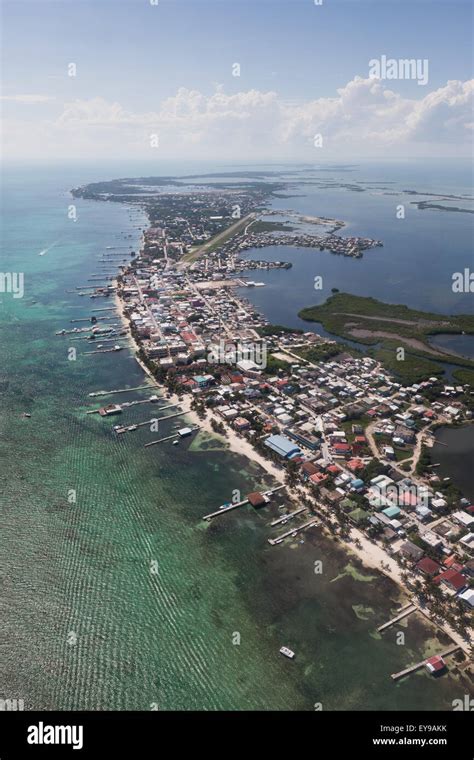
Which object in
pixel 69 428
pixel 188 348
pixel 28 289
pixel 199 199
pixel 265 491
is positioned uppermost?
pixel 199 199

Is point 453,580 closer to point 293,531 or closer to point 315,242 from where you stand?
Answer: point 293,531

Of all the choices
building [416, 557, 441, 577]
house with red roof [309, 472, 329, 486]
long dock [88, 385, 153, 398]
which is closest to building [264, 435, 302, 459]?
house with red roof [309, 472, 329, 486]

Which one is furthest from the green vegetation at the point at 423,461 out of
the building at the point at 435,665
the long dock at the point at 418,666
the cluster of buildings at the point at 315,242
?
the cluster of buildings at the point at 315,242

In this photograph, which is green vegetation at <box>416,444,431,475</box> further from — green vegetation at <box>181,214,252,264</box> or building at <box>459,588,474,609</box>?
green vegetation at <box>181,214,252,264</box>

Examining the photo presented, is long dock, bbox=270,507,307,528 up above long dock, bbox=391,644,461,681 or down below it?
above

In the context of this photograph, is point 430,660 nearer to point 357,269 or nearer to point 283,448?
point 283,448
